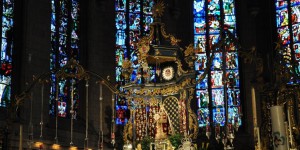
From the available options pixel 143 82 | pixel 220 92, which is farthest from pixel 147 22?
pixel 143 82

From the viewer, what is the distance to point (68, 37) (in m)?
19.3

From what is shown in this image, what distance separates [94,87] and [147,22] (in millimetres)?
3974

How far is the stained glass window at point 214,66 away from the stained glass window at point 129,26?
2146mm

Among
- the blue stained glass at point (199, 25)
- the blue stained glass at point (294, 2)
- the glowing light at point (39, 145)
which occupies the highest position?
the blue stained glass at point (294, 2)

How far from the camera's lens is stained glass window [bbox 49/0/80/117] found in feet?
59.9

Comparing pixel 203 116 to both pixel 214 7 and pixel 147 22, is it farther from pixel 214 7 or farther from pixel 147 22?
pixel 214 7

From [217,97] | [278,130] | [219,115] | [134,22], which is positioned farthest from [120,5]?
[278,130]

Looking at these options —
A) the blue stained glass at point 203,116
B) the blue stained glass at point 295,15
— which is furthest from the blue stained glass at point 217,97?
the blue stained glass at point 295,15

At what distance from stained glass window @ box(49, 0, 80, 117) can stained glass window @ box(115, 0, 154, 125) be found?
178 cm

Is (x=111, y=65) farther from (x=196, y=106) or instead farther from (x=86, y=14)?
(x=196, y=106)

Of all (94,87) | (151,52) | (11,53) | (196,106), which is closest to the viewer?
(151,52)

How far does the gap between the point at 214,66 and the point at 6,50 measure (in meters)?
8.35

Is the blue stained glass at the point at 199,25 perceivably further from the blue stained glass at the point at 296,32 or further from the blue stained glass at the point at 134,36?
the blue stained glass at the point at 296,32

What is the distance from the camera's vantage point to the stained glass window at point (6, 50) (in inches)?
639
